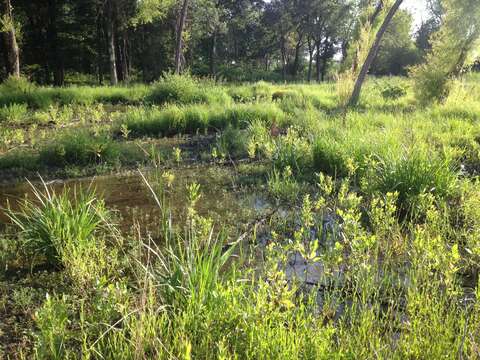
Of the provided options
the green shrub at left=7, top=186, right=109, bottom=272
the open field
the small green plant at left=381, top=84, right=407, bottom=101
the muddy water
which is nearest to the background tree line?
the small green plant at left=381, top=84, right=407, bottom=101

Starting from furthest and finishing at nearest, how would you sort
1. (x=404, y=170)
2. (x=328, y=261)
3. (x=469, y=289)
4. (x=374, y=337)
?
(x=404, y=170), (x=469, y=289), (x=328, y=261), (x=374, y=337)

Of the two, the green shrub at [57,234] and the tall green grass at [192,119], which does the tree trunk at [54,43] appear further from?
the green shrub at [57,234]

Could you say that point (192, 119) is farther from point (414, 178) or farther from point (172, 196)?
point (414, 178)

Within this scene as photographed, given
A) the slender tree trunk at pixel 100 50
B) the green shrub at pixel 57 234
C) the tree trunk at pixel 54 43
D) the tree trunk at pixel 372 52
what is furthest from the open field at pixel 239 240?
the slender tree trunk at pixel 100 50

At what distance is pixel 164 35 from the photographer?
2805cm

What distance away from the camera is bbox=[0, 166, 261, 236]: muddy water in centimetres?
382

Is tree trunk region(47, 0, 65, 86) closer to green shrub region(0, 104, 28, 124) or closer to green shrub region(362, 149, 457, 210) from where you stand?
green shrub region(0, 104, 28, 124)

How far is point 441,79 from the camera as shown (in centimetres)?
1045

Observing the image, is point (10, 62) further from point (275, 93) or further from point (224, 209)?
point (224, 209)

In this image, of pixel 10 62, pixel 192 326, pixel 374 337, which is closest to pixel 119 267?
pixel 192 326

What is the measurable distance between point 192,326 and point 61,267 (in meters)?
1.55

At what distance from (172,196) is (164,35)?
2647 cm

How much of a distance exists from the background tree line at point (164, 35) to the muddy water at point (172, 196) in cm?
1011

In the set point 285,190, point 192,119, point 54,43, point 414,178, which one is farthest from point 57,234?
point 54,43
